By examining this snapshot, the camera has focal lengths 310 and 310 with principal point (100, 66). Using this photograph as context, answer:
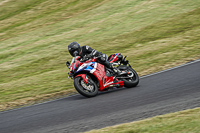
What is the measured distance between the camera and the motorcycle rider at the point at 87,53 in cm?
898

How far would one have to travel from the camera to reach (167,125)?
5.32 m

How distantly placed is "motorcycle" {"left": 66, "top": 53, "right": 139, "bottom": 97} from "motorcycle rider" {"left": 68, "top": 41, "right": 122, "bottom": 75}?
10 centimetres

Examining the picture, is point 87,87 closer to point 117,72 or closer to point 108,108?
point 117,72

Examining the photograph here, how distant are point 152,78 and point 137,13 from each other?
42.0 feet

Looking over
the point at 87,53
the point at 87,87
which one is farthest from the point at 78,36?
the point at 87,87

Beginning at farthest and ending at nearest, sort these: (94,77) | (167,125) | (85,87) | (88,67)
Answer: (94,77) → (88,67) → (85,87) → (167,125)

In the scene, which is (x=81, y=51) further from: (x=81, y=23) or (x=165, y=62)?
(x=81, y=23)

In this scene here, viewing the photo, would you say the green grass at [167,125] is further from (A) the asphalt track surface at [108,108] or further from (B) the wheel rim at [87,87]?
(B) the wheel rim at [87,87]

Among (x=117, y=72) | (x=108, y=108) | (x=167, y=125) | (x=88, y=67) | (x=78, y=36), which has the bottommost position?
(x=108, y=108)

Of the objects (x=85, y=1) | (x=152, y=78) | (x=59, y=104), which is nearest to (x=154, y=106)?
(x=59, y=104)

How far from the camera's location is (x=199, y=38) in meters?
15.9

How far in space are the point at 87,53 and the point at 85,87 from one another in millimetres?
1121

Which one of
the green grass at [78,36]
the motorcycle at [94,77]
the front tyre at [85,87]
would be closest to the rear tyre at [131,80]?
the motorcycle at [94,77]

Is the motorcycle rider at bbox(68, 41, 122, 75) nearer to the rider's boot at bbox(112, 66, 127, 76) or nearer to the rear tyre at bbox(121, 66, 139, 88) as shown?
the rider's boot at bbox(112, 66, 127, 76)
